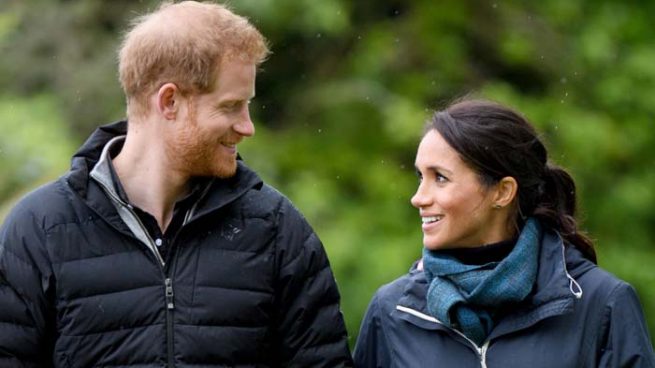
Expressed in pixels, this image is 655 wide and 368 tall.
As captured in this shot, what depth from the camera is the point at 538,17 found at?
35.0 ft

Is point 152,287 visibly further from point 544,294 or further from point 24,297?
point 544,294

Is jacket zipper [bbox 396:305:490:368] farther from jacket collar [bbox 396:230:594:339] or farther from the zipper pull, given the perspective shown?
the zipper pull

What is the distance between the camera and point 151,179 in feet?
14.8

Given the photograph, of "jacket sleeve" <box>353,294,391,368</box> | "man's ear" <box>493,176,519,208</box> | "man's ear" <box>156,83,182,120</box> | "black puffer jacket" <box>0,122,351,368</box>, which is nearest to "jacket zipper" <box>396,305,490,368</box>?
"jacket sleeve" <box>353,294,391,368</box>

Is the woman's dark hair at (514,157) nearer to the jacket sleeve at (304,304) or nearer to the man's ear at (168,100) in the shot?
the jacket sleeve at (304,304)

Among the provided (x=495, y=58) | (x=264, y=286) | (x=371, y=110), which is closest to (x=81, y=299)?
(x=264, y=286)

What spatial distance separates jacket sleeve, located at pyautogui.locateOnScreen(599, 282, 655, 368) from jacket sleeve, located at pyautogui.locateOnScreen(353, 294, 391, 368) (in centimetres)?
68

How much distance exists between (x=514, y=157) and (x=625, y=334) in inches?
24.0

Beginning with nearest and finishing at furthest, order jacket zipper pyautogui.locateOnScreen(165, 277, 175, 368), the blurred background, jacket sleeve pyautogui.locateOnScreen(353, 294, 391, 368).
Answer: jacket zipper pyautogui.locateOnScreen(165, 277, 175, 368), jacket sleeve pyautogui.locateOnScreen(353, 294, 391, 368), the blurred background

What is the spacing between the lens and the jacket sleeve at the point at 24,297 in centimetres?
439

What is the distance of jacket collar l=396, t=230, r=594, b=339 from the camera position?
450 cm

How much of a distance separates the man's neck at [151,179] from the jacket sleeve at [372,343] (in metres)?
0.69

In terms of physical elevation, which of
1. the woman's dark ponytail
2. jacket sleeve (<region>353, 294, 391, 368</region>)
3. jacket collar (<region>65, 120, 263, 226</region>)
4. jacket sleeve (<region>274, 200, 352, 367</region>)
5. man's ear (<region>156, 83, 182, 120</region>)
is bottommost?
jacket sleeve (<region>353, 294, 391, 368</region>)

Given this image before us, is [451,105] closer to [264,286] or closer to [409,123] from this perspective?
[264,286]
